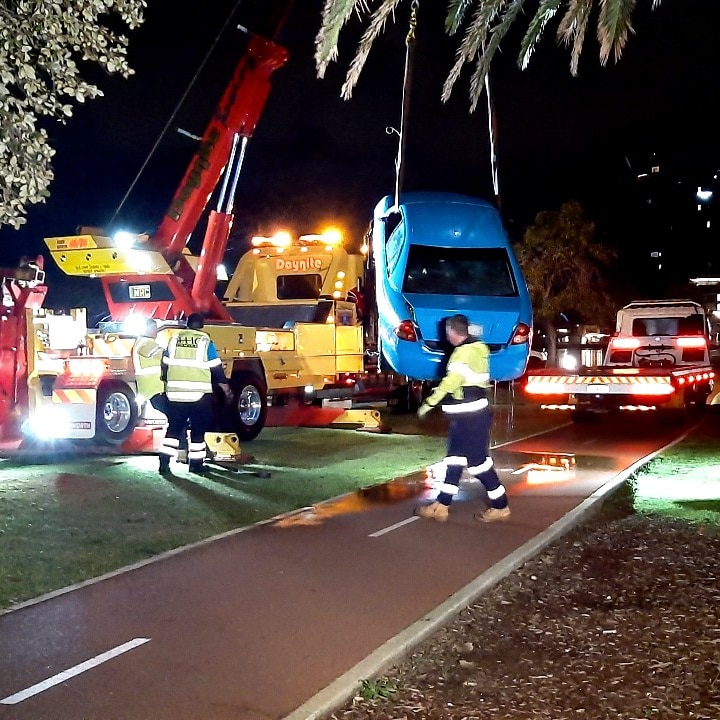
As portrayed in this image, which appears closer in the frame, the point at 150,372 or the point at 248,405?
the point at 150,372

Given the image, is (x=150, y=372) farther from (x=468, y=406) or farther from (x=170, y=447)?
(x=468, y=406)

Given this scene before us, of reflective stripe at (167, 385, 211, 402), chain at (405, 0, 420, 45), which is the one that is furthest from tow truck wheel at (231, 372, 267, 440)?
chain at (405, 0, 420, 45)

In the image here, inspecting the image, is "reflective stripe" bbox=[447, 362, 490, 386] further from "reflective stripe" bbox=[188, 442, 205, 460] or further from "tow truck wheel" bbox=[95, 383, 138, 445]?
"tow truck wheel" bbox=[95, 383, 138, 445]

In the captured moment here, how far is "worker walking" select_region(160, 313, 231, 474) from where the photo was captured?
10.7 m

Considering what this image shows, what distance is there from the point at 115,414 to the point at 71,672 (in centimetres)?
861

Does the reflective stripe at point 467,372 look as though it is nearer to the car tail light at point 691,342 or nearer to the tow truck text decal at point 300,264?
the tow truck text decal at point 300,264

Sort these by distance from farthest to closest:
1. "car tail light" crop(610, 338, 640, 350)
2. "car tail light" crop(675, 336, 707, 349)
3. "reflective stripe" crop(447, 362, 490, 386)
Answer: "car tail light" crop(610, 338, 640, 350) → "car tail light" crop(675, 336, 707, 349) → "reflective stripe" crop(447, 362, 490, 386)

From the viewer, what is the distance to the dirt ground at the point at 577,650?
14.6 ft

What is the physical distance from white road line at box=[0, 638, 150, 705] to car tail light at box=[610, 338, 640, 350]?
1742cm

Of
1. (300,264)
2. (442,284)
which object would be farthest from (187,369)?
(300,264)

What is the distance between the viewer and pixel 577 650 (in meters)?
5.21

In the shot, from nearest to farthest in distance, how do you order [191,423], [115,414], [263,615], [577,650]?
1. [577,650]
2. [263,615]
3. [191,423]
4. [115,414]

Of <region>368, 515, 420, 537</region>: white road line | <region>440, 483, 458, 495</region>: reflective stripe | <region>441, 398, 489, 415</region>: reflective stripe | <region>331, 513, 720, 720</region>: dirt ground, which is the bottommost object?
<region>331, 513, 720, 720</region>: dirt ground

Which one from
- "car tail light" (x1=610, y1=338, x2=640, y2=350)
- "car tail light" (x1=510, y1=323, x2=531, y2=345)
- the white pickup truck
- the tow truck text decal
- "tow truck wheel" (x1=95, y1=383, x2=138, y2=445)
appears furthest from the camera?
"car tail light" (x1=610, y1=338, x2=640, y2=350)
